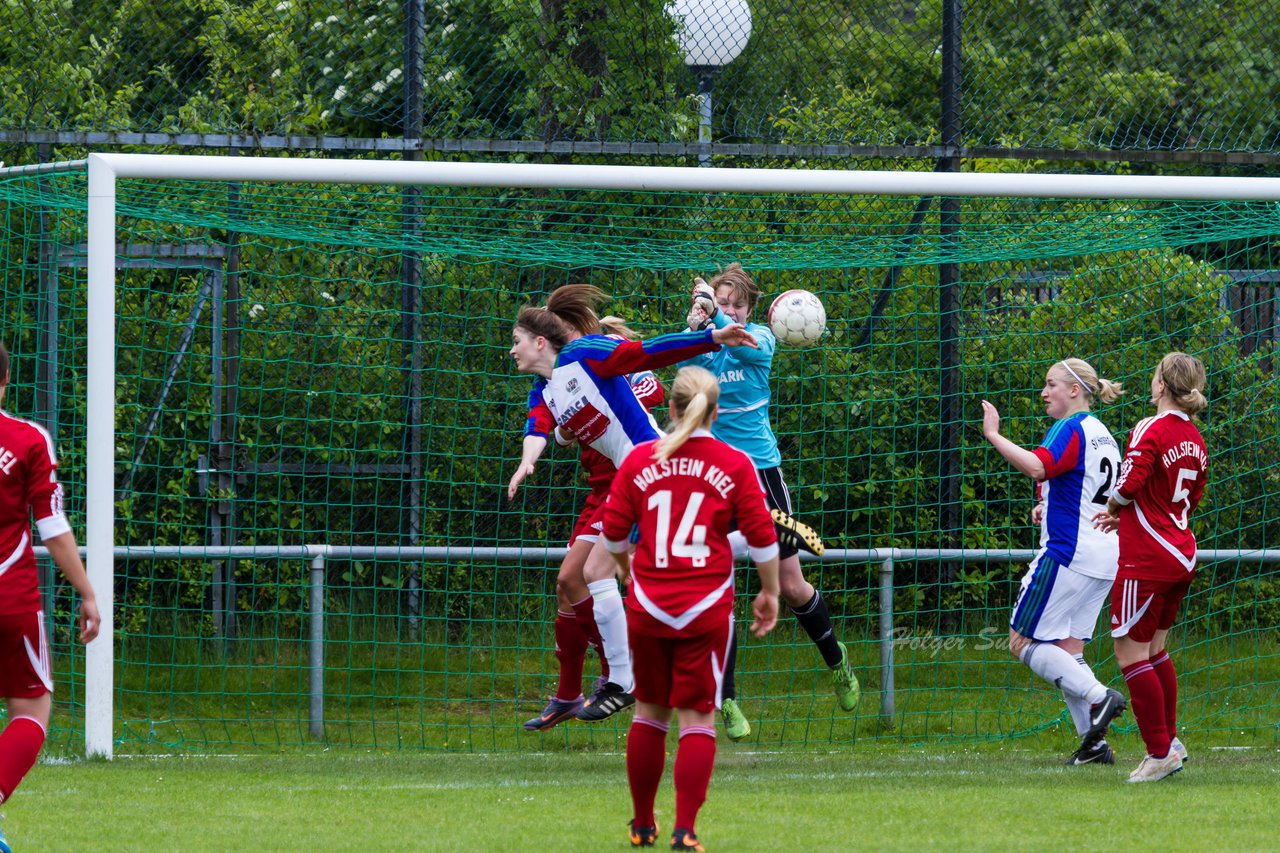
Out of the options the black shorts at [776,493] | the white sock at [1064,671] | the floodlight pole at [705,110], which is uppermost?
the floodlight pole at [705,110]

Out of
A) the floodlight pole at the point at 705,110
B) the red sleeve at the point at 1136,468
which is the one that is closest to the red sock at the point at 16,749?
the red sleeve at the point at 1136,468

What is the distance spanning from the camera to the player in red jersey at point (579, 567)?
7.23 meters

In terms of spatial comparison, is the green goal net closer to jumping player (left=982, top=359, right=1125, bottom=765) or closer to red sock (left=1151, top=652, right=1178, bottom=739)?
jumping player (left=982, top=359, right=1125, bottom=765)

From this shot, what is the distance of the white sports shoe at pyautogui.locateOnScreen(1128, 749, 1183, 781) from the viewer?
6734 millimetres

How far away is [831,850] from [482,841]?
46.5 inches

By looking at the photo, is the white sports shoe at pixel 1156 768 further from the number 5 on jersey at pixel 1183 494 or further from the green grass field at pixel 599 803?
the number 5 on jersey at pixel 1183 494

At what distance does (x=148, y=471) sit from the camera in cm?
927

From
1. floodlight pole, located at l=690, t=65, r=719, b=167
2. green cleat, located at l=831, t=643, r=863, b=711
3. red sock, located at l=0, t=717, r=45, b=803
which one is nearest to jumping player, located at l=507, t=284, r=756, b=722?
green cleat, located at l=831, t=643, r=863, b=711

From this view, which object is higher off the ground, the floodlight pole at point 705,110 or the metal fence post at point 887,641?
the floodlight pole at point 705,110

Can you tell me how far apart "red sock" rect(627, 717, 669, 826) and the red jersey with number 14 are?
197cm

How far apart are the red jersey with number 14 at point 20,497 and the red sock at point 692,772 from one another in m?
2.13

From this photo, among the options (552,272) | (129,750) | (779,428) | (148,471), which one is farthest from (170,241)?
(779,428)

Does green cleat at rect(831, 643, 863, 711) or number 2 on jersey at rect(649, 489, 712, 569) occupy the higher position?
number 2 on jersey at rect(649, 489, 712, 569)

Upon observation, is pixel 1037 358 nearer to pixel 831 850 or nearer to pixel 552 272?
pixel 552 272
